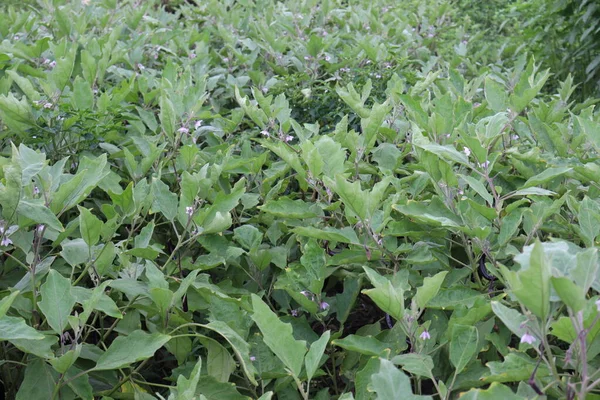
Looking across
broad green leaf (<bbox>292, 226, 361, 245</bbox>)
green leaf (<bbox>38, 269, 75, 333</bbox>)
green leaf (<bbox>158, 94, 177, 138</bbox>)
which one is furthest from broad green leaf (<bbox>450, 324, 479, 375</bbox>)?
green leaf (<bbox>158, 94, 177, 138</bbox>)

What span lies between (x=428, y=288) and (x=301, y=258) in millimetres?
400

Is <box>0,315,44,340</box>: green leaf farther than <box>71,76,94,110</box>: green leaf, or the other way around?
<box>71,76,94,110</box>: green leaf

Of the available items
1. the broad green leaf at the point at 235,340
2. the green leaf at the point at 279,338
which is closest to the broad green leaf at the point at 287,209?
the broad green leaf at the point at 235,340

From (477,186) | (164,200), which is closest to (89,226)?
(164,200)

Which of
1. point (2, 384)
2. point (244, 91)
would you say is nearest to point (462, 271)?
point (2, 384)

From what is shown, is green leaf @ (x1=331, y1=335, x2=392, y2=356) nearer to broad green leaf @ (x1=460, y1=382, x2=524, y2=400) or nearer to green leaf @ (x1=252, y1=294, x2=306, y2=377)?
green leaf @ (x1=252, y1=294, x2=306, y2=377)

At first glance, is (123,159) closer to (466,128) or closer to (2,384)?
(2,384)

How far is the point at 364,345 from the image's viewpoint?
1.60 meters

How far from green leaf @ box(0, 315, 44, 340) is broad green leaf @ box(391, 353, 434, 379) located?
0.69 metres

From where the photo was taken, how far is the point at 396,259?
180 cm

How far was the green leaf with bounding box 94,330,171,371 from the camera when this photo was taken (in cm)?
151

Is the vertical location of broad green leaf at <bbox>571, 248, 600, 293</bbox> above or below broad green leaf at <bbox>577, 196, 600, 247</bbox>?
above

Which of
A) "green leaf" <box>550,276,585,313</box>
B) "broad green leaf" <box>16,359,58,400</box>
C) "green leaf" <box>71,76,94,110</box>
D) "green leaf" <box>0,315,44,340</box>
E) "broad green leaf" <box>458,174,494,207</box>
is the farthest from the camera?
"green leaf" <box>71,76,94,110</box>

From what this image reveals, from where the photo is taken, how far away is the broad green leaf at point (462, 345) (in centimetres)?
143
